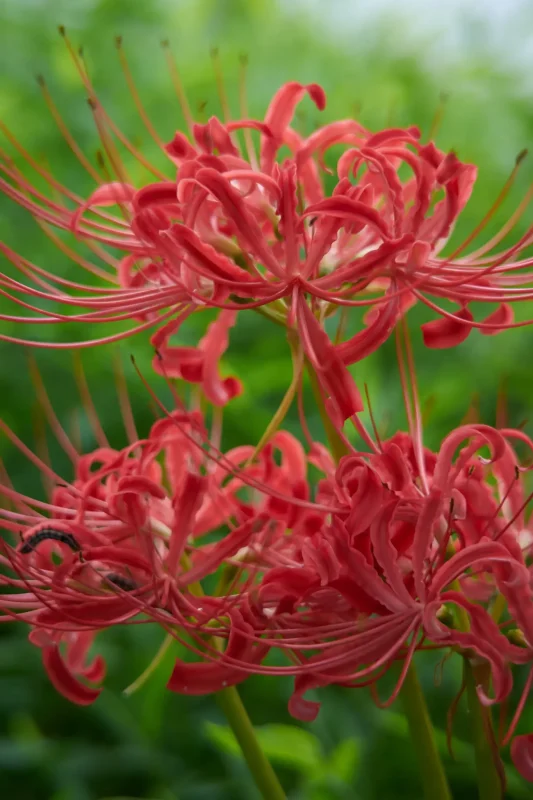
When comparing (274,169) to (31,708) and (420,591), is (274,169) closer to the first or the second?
(420,591)

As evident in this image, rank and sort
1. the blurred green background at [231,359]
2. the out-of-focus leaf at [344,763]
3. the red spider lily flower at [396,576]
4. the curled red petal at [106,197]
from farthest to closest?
the blurred green background at [231,359]
the out-of-focus leaf at [344,763]
the curled red petal at [106,197]
the red spider lily flower at [396,576]

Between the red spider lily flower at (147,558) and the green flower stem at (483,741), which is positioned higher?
the red spider lily flower at (147,558)

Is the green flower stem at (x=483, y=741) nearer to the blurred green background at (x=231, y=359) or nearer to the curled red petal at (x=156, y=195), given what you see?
the blurred green background at (x=231, y=359)

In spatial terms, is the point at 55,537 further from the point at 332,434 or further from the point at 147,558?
the point at 332,434

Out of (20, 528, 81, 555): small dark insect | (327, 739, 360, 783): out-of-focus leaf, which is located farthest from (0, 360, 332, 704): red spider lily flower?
(327, 739, 360, 783): out-of-focus leaf

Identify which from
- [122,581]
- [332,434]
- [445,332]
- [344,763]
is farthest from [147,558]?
[344,763]

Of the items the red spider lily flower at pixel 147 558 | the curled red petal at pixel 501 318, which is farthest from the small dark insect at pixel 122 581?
the curled red petal at pixel 501 318
